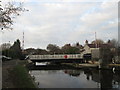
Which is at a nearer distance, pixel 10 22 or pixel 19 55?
pixel 10 22

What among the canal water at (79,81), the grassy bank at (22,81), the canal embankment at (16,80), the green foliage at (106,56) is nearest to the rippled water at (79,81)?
the canal water at (79,81)

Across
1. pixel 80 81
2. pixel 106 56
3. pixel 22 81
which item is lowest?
pixel 80 81

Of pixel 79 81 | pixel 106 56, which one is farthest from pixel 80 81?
pixel 106 56

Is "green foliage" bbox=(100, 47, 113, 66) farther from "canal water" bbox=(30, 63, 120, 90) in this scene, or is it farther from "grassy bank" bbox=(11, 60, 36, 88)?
"grassy bank" bbox=(11, 60, 36, 88)

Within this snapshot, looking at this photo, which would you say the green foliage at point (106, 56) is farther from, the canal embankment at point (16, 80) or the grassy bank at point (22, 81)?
the grassy bank at point (22, 81)

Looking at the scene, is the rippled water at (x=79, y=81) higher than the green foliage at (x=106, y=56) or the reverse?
the reverse

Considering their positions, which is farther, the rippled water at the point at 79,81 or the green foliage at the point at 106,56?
the green foliage at the point at 106,56

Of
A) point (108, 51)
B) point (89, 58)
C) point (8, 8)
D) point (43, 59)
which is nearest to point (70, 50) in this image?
point (89, 58)

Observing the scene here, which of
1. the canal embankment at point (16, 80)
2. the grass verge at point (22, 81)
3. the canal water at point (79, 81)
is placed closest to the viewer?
the canal embankment at point (16, 80)

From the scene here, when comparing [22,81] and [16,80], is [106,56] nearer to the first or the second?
[16,80]

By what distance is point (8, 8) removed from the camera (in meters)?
15.6

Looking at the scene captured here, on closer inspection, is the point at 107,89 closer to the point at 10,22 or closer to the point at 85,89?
the point at 85,89

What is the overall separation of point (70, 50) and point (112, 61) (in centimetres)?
4952

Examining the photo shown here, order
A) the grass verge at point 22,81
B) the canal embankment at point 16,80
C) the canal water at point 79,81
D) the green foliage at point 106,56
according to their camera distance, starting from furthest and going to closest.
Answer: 1. the green foliage at point 106,56
2. the canal water at point 79,81
3. the grass verge at point 22,81
4. the canal embankment at point 16,80
